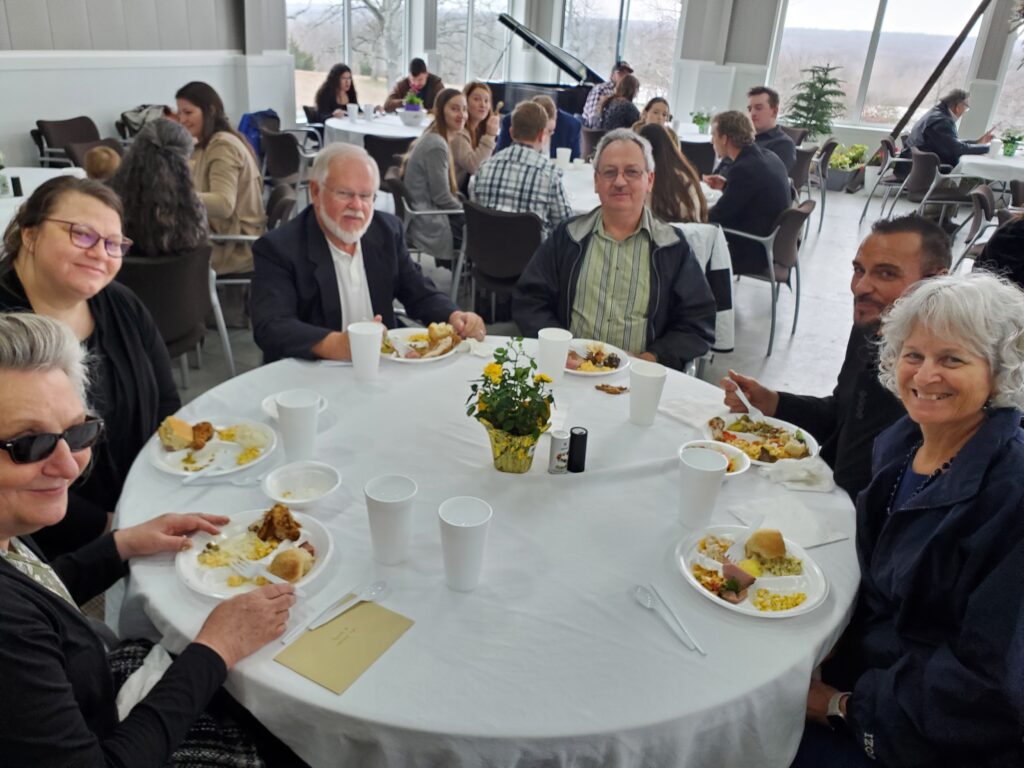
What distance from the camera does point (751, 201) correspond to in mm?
4402

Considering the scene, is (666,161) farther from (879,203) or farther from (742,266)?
(879,203)

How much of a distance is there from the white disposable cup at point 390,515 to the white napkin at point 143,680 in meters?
0.37

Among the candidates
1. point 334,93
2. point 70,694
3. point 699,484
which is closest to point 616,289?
point 699,484

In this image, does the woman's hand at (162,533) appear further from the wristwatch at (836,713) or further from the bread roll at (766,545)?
the wristwatch at (836,713)

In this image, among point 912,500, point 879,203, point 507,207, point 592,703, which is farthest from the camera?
point 879,203

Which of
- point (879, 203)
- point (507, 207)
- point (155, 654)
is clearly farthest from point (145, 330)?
point (879, 203)

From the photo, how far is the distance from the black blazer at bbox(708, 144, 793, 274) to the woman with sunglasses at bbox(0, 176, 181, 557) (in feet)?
11.3

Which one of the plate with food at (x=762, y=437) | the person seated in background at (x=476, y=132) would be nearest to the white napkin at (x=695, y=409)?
the plate with food at (x=762, y=437)

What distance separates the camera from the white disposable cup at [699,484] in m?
1.36

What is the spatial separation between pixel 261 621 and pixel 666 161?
3.34 m

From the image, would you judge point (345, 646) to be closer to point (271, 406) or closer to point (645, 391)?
point (271, 406)

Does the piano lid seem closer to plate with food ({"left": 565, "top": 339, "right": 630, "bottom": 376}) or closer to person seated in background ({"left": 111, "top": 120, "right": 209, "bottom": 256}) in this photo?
person seated in background ({"left": 111, "top": 120, "right": 209, "bottom": 256})

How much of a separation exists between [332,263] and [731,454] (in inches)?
55.5

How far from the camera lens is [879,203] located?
9438 mm
